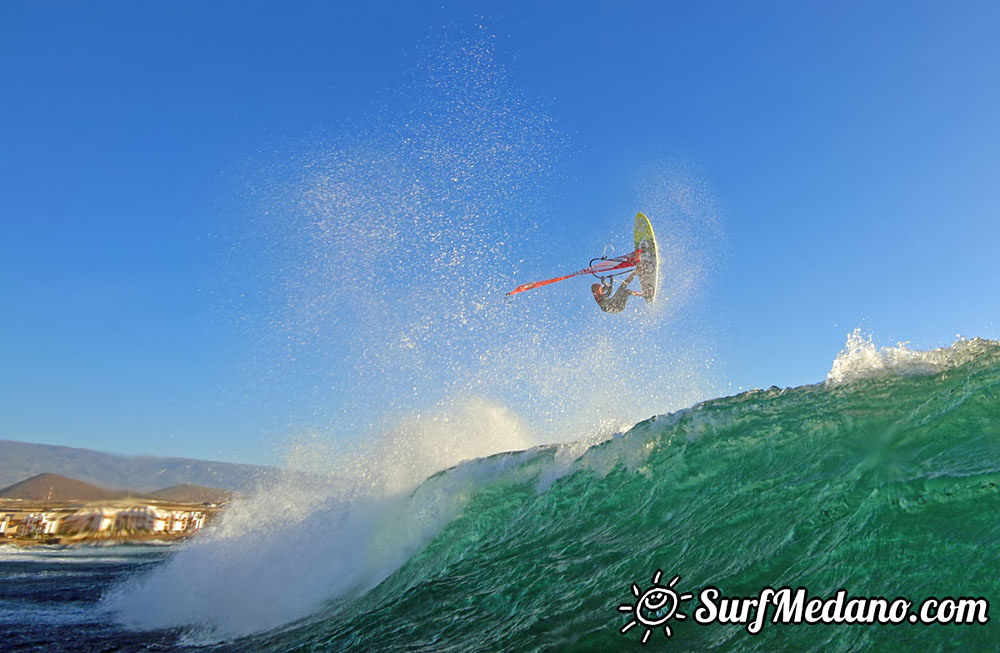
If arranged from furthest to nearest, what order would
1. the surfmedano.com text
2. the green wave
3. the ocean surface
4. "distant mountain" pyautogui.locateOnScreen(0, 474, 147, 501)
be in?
1. "distant mountain" pyautogui.locateOnScreen(0, 474, 147, 501)
2. the ocean surface
3. the green wave
4. the surfmedano.com text

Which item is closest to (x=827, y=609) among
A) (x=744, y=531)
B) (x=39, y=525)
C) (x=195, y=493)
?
(x=744, y=531)

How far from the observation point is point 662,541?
231 inches

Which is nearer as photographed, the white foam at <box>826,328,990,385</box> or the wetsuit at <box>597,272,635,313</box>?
the white foam at <box>826,328,990,385</box>

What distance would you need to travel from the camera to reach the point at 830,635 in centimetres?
348

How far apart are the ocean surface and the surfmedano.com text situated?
7 cm

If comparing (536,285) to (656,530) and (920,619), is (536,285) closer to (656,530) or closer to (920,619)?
(656,530)

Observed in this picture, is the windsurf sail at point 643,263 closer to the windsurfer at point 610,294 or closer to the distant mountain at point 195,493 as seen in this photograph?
the windsurfer at point 610,294

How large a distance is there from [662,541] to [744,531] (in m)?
0.90

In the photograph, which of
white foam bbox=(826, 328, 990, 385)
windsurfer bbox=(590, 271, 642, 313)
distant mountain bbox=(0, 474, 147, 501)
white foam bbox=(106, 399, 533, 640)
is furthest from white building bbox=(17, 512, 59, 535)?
white foam bbox=(826, 328, 990, 385)

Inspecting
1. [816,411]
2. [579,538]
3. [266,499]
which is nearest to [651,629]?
[579,538]

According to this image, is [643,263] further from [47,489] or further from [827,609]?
[47,489]

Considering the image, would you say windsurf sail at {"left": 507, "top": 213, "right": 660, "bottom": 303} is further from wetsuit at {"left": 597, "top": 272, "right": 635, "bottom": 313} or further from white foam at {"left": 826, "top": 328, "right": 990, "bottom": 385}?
white foam at {"left": 826, "top": 328, "right": 990, "bottom": 385}

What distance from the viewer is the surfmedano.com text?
11.0 ft

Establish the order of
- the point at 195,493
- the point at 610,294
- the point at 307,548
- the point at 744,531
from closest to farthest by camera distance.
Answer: the point at 744,531 < the point at 307,548 < the point at 610,294 < the point at 195,493
